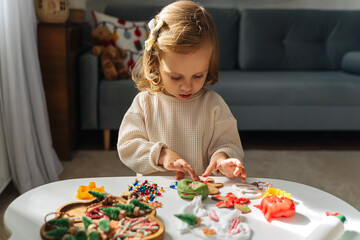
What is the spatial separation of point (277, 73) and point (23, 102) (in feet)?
5.85

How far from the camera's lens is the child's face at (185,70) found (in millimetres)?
1185

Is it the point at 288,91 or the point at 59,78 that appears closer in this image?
the point at 59,78

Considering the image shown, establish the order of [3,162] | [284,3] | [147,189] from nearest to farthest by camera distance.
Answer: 1. [147,189]
2. [3,162]
3. [284,3]

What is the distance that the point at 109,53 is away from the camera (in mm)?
2760

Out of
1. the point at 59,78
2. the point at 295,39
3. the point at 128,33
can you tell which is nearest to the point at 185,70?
the point at 59,78

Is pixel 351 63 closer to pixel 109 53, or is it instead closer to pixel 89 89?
pixel 109 53

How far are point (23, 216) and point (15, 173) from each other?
1332 millimetres

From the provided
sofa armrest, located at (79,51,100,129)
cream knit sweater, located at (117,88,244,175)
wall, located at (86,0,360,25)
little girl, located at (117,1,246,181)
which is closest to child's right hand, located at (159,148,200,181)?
little girl, located at (117,1,246,181)

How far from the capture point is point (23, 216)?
87cm

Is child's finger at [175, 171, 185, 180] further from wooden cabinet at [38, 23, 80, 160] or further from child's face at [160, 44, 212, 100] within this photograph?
wooden cabinet at [38, 23, 80, 160]

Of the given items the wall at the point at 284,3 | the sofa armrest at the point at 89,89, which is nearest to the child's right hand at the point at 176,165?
the sofa armrest at the point at 89,89

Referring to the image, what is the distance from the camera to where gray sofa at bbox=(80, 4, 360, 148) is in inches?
109

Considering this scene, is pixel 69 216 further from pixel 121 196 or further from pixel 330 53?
pixel 330 53

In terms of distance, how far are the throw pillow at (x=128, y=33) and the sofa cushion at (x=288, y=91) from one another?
56 cm
